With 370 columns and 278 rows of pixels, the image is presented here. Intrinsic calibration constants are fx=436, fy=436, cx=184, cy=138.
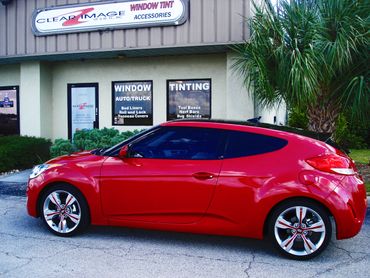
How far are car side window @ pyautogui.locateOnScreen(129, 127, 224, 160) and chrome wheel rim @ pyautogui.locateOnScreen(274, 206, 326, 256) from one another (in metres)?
1.00

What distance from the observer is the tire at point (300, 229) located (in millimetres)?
4570

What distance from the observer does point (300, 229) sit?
4598mm

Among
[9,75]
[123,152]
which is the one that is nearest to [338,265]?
[123,152]

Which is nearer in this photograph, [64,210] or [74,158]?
[64,210]

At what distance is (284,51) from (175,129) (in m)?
3.86

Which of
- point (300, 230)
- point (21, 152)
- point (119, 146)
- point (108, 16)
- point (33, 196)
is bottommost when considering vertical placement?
point (300, 230)

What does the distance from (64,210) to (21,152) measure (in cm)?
588

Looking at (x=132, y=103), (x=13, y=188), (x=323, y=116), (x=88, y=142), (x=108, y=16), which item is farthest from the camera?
(x=132, y=103)

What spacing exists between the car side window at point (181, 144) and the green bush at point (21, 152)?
6.28 m

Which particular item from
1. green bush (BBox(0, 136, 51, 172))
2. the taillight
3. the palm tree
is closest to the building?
green bush (BBox(0, 136, 51, 172))

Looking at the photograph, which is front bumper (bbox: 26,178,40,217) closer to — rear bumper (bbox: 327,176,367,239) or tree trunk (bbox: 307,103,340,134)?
rear bumper (bbox: 327,176,367,239)

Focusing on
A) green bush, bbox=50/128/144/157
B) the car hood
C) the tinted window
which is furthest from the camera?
green bush, bbox=50/128/144/157

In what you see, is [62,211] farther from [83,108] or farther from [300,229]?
[83,108]

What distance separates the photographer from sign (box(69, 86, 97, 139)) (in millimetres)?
12305
